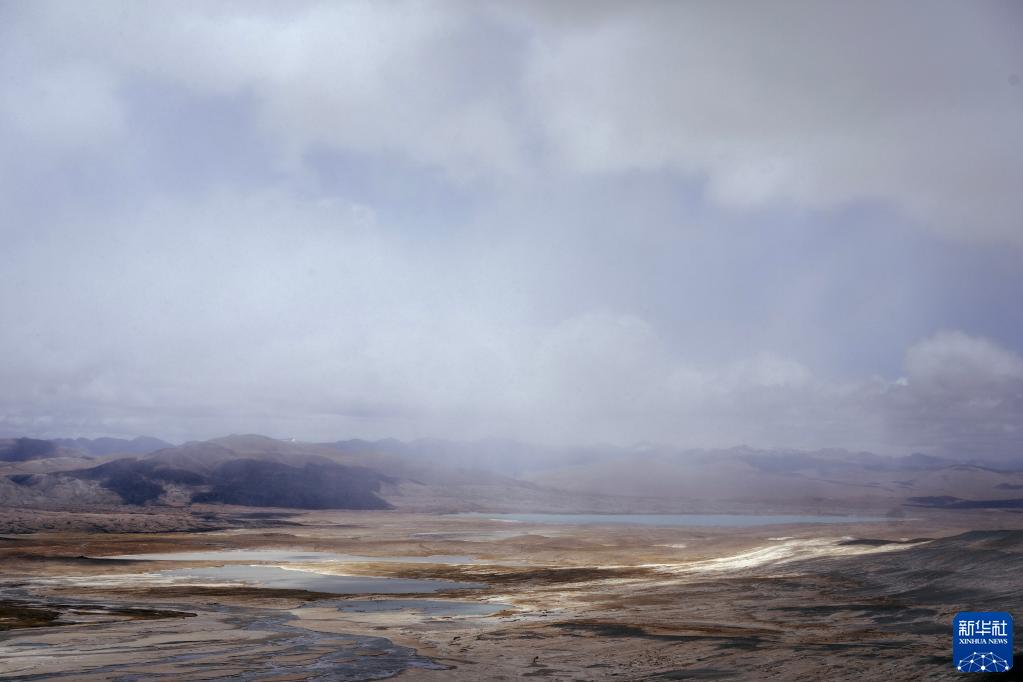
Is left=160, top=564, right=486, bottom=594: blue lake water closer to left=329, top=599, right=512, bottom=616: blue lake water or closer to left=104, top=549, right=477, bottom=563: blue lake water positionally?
left=329, top=599, right=512, bottom=616: blue lake water

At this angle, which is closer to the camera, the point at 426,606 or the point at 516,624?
the point at 516,624

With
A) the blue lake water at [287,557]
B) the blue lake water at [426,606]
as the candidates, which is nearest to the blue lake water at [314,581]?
the blue lake water at [426,606]

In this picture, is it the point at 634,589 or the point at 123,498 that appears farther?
the point at 123,498

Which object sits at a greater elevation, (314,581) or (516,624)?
(516,624)

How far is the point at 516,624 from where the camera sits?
35.5m

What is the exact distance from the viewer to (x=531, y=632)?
1296 inches

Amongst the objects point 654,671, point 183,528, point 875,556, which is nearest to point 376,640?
point 654,671

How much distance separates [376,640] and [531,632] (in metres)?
6.62

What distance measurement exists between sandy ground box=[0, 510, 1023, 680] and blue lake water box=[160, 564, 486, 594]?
2354mm

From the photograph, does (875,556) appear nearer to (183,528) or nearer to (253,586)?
(253,586)
